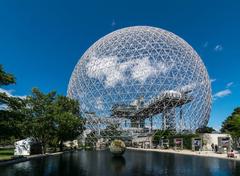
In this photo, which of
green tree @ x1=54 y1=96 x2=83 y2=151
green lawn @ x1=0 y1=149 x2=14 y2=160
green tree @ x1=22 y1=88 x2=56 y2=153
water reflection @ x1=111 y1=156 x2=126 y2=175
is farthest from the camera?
green tree @ x1=54 y1=96 x2=83 y2=151

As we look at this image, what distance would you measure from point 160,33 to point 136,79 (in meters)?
14.1

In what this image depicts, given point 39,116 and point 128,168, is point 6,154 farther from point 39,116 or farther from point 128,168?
point 128,168

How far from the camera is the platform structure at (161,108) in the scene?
57.0 metres

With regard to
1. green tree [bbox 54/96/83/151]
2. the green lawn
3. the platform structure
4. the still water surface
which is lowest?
the still water surface

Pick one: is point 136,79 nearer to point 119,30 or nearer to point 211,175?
point 119,30

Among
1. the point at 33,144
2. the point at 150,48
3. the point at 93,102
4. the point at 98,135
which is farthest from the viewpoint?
the point at 98,135

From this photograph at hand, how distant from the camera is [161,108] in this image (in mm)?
61594

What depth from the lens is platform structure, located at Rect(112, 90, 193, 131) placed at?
56969 mm

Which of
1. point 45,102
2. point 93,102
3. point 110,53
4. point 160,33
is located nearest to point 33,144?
point 45,102

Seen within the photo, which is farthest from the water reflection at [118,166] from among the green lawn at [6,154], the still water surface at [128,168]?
the green lawn at [6,154]

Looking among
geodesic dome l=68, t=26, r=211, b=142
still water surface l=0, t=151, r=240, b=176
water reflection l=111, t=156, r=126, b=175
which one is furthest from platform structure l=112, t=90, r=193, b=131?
still water surface l=0, t=151, r=240, b=176

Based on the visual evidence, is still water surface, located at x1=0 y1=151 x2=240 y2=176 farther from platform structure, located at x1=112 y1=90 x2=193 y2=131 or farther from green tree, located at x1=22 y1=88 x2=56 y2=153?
platform structure, located at x1=112 y1=90 x2=193 y2=131

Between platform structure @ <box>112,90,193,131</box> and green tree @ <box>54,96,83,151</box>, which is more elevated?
platform structure @ <box>112,90,193,131</box>

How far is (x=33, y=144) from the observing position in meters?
40.2
